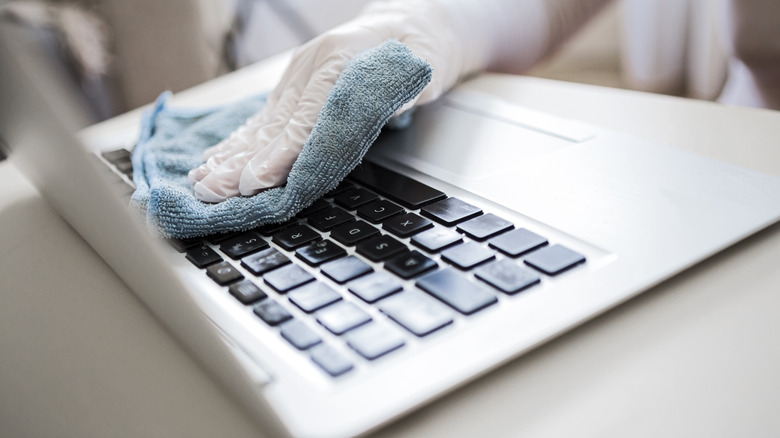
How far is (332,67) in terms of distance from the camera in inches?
19.3

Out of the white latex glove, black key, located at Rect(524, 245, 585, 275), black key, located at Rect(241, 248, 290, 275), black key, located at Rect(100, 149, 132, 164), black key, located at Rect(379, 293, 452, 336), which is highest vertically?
the white latex glove

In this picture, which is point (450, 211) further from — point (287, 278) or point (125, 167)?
point (125, 167)

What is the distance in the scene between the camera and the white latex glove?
1.44 feet

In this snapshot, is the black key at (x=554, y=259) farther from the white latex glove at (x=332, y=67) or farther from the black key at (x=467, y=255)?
the white latex glove at (x=332, y=67)

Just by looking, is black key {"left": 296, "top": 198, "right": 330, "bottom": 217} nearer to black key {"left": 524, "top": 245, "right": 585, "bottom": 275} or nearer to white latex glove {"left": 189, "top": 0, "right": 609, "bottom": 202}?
white latex glove {"left": 189, "top": 0, "right": 609, "bottom": 202}

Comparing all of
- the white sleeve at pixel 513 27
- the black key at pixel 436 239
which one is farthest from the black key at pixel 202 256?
the white sleeve at pixel 513 27

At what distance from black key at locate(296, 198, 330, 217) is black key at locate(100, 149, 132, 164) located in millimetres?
Result: 216

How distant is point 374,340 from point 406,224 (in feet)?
0.38

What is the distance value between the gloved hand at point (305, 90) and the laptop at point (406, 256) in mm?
53

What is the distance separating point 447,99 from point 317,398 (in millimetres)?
408

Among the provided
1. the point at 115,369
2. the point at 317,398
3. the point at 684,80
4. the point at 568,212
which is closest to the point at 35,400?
the point at 115,369

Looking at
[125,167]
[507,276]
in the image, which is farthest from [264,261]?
[125,167]

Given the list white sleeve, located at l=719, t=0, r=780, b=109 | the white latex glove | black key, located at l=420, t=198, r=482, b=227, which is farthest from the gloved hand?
white sleeve, located at l=719, t=0, r=780, b=109

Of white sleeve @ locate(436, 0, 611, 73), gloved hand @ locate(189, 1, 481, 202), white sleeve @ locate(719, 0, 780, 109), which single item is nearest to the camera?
gloved hand @ locate(189, 1, 481, 202)
